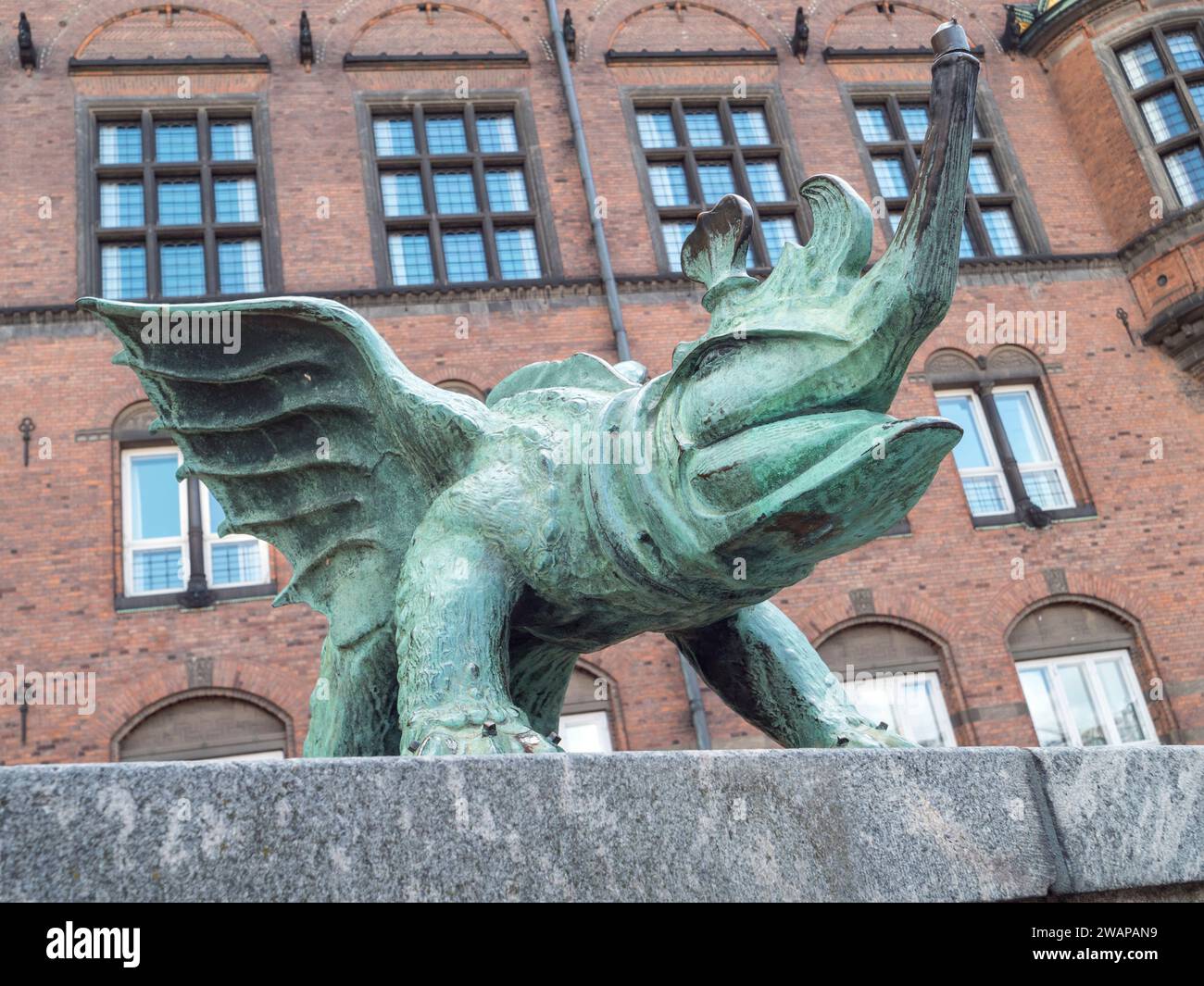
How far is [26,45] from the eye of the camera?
14469mm

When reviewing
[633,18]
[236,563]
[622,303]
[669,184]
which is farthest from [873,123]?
[236,563]

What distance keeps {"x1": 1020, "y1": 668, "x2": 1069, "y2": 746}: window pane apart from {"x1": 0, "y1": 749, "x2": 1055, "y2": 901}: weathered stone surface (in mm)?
12152

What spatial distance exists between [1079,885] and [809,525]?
31.0 inches

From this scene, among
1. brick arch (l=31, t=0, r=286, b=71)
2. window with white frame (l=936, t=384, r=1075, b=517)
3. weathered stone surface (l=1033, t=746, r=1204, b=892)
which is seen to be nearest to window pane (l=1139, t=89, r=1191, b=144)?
window with white frame (l=936, t=384, r=1075, b=517)

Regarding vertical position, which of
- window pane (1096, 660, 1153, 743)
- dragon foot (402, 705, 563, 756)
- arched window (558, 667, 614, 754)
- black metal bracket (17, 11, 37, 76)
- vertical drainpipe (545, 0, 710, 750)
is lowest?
dragon foot (402, 705, 563, 756)

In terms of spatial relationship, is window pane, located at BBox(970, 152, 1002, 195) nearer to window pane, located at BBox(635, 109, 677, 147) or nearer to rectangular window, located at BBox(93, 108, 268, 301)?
window pane, located at BBox(635, 109, 677, 147)

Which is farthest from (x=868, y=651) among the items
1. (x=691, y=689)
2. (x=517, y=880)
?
(x=517, y=880)

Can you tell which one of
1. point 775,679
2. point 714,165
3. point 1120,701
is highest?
point 714,165

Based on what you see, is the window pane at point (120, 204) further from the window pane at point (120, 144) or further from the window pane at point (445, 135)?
the window pane at point (445, 135)

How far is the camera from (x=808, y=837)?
6.32ft

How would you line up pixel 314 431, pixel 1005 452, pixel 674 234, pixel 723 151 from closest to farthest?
pixel 314 431 < pixel 1005 452 < pixel 674 234 < pixel 723 151

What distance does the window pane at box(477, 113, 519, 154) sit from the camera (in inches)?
624

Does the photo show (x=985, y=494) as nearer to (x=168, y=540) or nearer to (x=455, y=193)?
(x=455, y=193)

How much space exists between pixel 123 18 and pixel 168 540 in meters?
7.38
